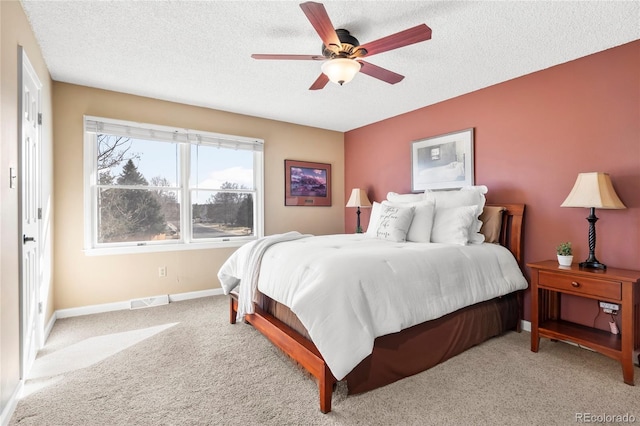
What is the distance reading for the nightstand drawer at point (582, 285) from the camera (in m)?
2.16

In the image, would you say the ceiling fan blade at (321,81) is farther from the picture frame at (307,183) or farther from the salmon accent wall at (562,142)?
the picture frame at (307,183)

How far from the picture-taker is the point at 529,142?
121 inches

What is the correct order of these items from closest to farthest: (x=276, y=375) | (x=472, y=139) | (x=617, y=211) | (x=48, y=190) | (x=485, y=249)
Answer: (x=276, y=375)
(x=617, y=211)
(x=485, y=249)
(x=48, y=190)
(x=472, y=139)

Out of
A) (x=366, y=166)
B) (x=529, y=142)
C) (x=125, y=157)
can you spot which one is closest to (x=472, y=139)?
(x=529, y=142)

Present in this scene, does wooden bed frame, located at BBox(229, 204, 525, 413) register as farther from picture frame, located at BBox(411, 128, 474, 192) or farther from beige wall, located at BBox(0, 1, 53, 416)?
beige wall, located at BBox(0, 1, 53, 416)

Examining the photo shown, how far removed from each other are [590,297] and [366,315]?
1699mm

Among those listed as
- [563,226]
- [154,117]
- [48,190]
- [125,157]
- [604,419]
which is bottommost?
[604,419]

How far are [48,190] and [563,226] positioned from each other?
478 centimetres

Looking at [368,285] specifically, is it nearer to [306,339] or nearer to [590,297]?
[306,339]

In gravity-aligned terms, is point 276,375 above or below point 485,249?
below

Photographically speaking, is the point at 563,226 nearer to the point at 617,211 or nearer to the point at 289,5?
the point at 617,211

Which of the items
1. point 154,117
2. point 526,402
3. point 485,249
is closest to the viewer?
point 526,402

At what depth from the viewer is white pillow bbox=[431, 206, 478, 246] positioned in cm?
289

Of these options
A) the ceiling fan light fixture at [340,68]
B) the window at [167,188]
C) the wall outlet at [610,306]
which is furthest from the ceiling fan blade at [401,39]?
the window at [167,188]
